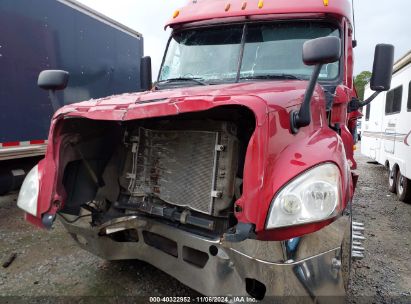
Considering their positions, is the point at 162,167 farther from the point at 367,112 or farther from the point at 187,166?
the point at 367,112

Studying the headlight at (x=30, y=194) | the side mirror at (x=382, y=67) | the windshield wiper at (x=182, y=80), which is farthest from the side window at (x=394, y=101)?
the headlight at (x=30, y=194)

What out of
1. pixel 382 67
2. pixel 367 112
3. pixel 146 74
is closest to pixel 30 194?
pixel 146 74

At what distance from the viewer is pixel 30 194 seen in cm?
277

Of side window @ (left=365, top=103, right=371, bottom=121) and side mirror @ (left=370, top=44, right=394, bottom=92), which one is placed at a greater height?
side mirror @ (left=370, top=44, right=394, bottom=92)

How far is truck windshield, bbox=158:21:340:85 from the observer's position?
3.45 meters

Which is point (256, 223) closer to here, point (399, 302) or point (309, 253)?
point (309, 253)

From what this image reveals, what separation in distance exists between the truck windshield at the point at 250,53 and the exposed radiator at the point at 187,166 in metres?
0.89

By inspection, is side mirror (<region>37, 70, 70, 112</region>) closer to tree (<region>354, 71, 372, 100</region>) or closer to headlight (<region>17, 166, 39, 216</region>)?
headlight (<region>17, 166, 39, 216</region>)

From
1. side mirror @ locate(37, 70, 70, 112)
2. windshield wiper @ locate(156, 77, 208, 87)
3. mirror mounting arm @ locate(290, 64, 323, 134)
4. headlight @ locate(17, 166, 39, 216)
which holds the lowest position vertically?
headlight @ locate(17, 166, 39, 216)

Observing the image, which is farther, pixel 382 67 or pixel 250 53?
Result: pixel 250 53

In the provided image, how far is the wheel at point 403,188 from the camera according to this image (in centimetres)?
675

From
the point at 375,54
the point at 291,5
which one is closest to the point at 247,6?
the point at 291,5

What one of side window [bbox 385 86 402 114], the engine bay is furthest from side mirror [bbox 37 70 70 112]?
side window [bbox 385 86 402 114]

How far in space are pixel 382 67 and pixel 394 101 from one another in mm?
4984
